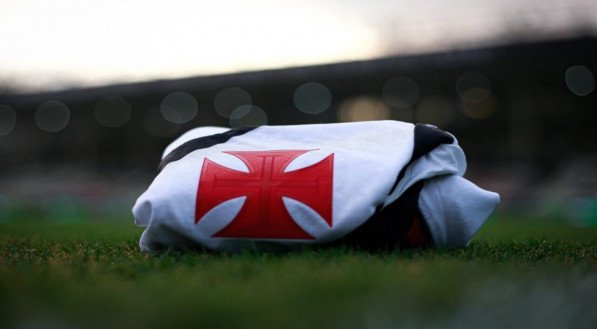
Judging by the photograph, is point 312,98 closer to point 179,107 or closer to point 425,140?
point 179,107

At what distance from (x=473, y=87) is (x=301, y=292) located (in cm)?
2113

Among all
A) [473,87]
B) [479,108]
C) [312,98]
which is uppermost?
[473,87]

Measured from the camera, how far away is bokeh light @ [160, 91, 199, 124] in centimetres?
2780

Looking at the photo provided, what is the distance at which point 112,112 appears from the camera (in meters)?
32.4

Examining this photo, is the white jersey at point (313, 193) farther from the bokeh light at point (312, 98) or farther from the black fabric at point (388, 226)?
the bokeh light at point (312, 98)

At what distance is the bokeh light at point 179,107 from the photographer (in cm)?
2780

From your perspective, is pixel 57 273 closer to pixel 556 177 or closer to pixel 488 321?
pixel 488 321

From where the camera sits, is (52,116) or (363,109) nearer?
(363,109)

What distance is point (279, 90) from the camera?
2427cm

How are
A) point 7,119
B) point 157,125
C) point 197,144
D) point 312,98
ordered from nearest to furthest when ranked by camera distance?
1. point 197,144
2. point 312,98
3. point 157,125
4. point 7,119

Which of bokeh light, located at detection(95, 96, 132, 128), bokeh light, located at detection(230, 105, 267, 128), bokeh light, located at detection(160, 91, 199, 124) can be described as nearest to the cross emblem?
bokeh light, located at detection(230, 105, 267, 128)

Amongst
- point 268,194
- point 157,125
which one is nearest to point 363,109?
point 157,125

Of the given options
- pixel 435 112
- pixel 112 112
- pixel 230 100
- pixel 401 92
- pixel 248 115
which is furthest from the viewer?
pixel 112 112

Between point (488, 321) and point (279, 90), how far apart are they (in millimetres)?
22976
